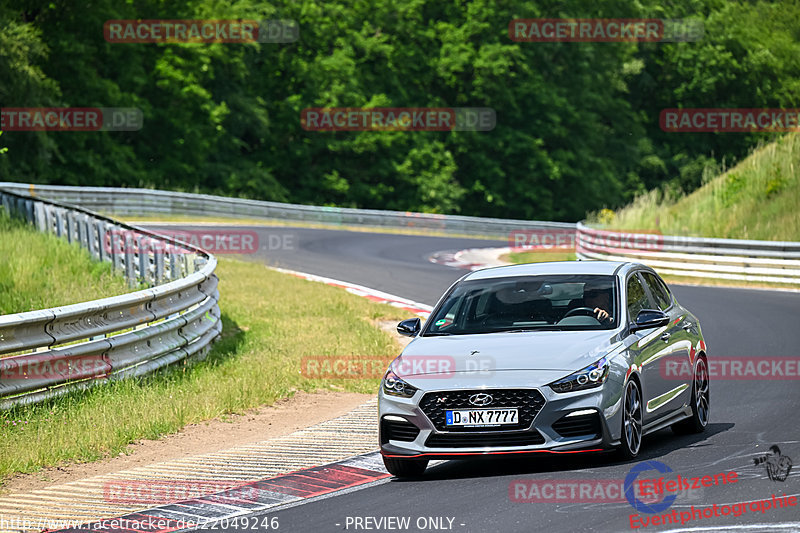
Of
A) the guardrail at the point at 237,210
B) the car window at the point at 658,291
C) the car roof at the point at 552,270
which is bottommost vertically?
the guardrail at the point at 237,210

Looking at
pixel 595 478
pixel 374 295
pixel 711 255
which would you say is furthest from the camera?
pixel 711 255

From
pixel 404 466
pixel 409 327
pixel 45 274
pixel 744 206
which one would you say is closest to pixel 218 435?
pixel 409 327

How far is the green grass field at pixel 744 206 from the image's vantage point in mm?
33094

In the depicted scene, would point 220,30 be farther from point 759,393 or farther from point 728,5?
point 759,393

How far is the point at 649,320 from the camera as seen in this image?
955 cm

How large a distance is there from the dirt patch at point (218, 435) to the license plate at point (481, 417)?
2.64 meters

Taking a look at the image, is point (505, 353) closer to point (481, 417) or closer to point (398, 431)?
point (481, 417)

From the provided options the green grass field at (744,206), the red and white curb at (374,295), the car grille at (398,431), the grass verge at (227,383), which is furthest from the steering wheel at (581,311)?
the green grass field at (744,206)

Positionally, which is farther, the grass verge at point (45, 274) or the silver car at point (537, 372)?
the grass verge at point (45, 274)

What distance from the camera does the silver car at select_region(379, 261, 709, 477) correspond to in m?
8.57

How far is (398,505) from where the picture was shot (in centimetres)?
801

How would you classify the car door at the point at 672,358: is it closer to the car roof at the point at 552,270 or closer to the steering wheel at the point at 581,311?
the car roof at the point at 552,270

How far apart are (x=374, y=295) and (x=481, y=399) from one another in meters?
15.5

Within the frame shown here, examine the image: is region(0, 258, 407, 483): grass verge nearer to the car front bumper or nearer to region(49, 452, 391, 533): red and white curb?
region(49, 452, 391, 533): red and white curb
